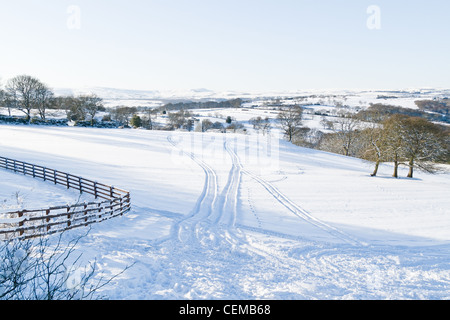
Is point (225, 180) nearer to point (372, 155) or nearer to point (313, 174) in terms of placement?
point (313, 174)

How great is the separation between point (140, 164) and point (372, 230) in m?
20.9

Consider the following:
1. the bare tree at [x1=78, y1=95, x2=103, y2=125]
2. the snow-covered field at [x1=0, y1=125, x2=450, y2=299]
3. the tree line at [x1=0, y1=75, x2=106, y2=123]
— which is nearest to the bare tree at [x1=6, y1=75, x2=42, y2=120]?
the tree line at [x1=0, y1=75, x2=106, y2=123]

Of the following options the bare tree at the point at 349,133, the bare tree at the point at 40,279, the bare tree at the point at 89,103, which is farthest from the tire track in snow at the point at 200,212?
the bare tree at the point at 89,103

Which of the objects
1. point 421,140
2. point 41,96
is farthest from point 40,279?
point 41,96

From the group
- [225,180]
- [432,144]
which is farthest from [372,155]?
[225,180]

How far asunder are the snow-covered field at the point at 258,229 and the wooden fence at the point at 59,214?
2.28ft

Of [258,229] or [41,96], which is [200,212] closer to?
[258,229]

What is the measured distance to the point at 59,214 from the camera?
29.7 feet

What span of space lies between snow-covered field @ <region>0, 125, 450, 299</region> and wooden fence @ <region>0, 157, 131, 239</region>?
70cm

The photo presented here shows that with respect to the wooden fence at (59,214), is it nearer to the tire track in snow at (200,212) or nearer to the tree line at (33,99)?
the tire track in snow at (200,212)

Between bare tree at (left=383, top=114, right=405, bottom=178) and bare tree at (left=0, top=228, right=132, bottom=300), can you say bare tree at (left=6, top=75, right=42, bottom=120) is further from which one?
bare tree at (left=383, top=114, right=405, bottom=178)

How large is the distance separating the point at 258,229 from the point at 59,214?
8.23 meters

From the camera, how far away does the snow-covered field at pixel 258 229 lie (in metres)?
6.84

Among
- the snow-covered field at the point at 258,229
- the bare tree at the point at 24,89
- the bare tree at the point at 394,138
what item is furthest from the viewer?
the bare tree at the point at 24,89
